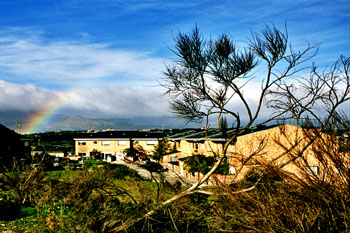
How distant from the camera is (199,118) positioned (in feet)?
22.9

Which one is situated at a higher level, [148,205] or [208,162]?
[208,162]

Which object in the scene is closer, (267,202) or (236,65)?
(267,202)

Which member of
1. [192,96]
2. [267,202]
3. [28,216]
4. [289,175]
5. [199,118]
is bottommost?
[28,216]

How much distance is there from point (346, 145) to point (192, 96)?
3313 mm

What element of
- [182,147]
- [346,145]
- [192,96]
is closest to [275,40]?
[192,96]

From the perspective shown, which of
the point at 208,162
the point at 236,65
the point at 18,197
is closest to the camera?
the point at 236,65

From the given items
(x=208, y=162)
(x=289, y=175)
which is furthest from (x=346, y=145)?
(x=208, y=162)

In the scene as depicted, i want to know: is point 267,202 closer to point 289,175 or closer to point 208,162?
point 289,175

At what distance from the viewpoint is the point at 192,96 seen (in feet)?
22.5

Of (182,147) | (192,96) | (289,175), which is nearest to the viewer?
(289,175)

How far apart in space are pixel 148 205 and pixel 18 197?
20.7 feet

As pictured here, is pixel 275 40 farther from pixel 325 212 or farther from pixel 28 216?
pixel 28 216

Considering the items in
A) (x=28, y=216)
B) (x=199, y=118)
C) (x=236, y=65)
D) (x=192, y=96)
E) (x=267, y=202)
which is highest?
(x=236, y=65)

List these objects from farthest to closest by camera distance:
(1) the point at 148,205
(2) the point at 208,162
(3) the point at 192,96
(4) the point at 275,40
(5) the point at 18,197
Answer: (5) the point at 18,197
(2) the point at 208,162
(1) the point at 148,205
(3) the point at 192,96
(4) the point at 275,40
